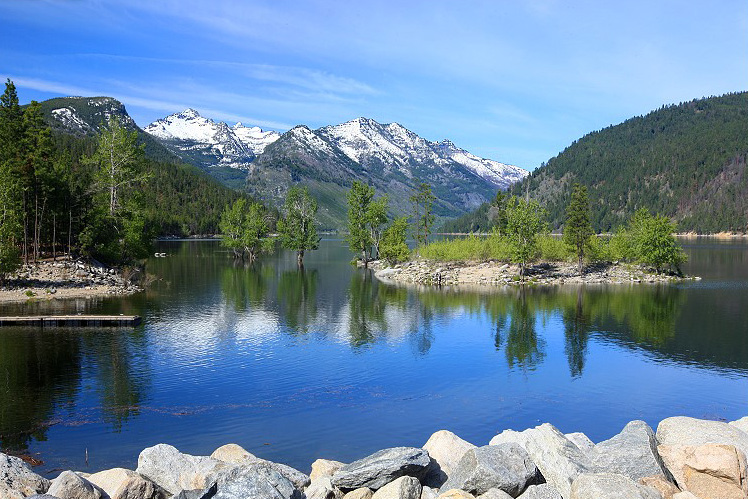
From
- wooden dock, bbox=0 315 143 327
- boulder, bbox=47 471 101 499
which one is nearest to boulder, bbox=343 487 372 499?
boulder, bbox=47 471 101 499

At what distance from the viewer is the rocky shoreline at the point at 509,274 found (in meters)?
106

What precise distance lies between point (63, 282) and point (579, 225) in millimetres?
89979

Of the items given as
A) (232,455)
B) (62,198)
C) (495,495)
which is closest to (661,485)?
(495,495)

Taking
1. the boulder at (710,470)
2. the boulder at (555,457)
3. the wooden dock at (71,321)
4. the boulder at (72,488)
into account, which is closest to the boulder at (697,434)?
the boulder at (710,470)

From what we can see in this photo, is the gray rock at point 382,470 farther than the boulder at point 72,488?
Yes

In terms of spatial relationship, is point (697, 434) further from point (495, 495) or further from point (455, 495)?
point (455, 495)

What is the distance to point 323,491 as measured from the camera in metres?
19.0

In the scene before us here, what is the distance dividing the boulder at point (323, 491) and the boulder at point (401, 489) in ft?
5.40

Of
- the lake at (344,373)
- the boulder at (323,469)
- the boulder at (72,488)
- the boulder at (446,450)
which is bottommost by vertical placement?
the lake at (344,373)

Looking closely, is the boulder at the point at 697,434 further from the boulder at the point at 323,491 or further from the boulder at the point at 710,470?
the boulder at the point at 323,491

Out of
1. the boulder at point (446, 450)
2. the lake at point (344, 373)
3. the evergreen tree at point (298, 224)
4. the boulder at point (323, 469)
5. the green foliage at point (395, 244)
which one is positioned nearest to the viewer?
the boulder at point (446, 450)

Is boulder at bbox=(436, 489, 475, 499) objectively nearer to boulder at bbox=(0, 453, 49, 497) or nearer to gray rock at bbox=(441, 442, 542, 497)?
gray rock at bbox=(441, 442, 542, 497)

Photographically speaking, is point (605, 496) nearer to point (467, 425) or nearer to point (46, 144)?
point (467, 425)

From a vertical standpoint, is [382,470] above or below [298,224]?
below
